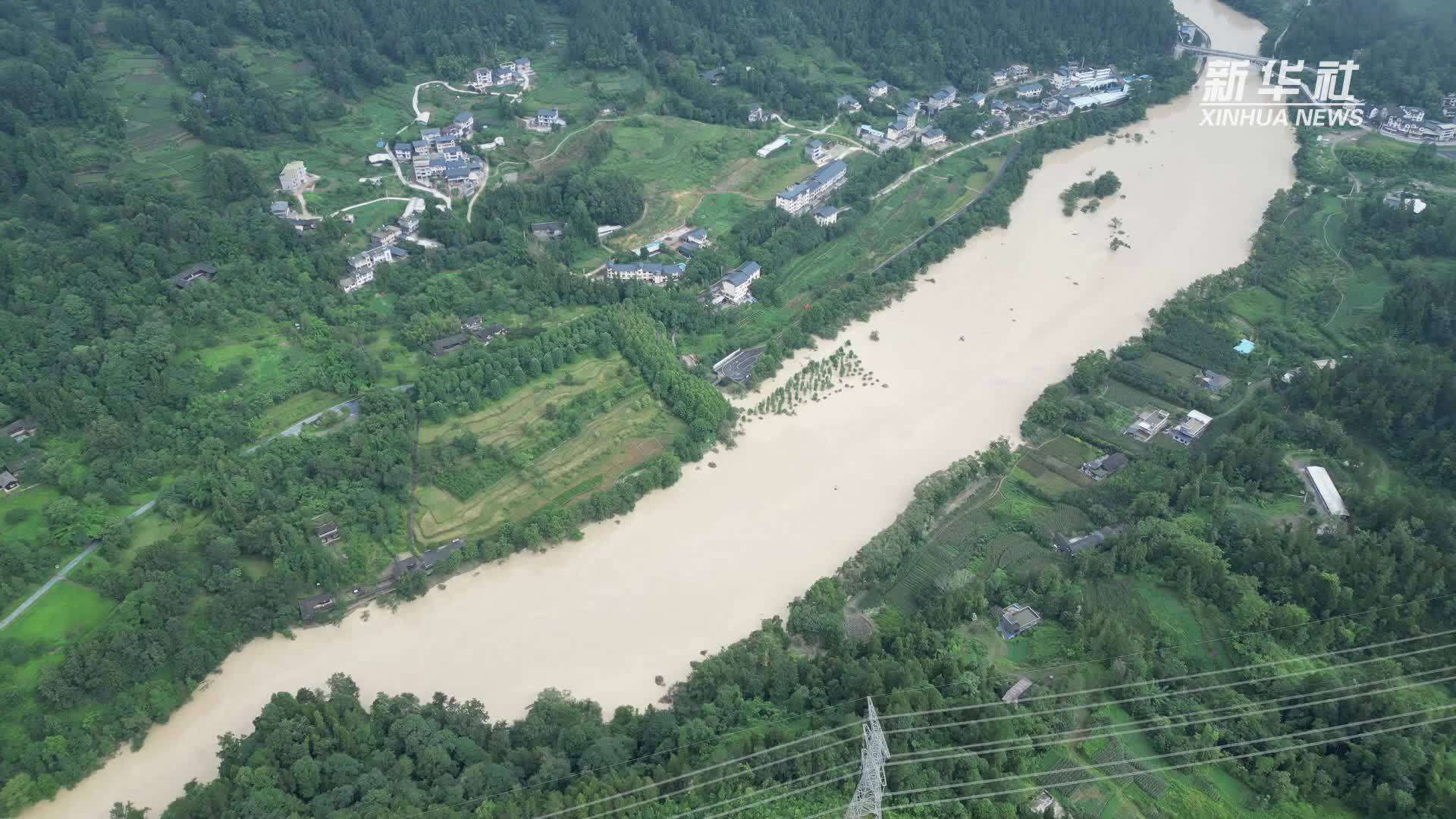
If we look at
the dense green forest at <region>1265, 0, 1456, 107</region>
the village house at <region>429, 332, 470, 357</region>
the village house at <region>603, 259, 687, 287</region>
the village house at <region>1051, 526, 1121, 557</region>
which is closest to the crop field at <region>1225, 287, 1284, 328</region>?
the village house at <region>1051, 526, 1121, 557</region>

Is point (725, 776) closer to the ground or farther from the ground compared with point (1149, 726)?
farther from the ground

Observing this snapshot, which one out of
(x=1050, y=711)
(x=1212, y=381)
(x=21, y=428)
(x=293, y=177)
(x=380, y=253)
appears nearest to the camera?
(x=1050, y=711)

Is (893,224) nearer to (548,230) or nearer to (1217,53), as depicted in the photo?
(548,230)

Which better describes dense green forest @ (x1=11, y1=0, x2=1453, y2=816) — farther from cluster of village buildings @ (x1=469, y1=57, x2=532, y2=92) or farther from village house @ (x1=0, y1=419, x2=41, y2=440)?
cluster of village buildings @ (x1=469, y1=57, x2=532, y2=92)

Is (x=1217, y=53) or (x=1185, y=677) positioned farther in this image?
(x=1217, y=53)

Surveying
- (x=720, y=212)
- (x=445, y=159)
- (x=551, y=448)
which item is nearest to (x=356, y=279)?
(x=445, y=159)

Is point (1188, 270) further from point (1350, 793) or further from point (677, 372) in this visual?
point (1350, 793)

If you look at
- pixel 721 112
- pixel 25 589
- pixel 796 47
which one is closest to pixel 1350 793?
pixel 25 589
